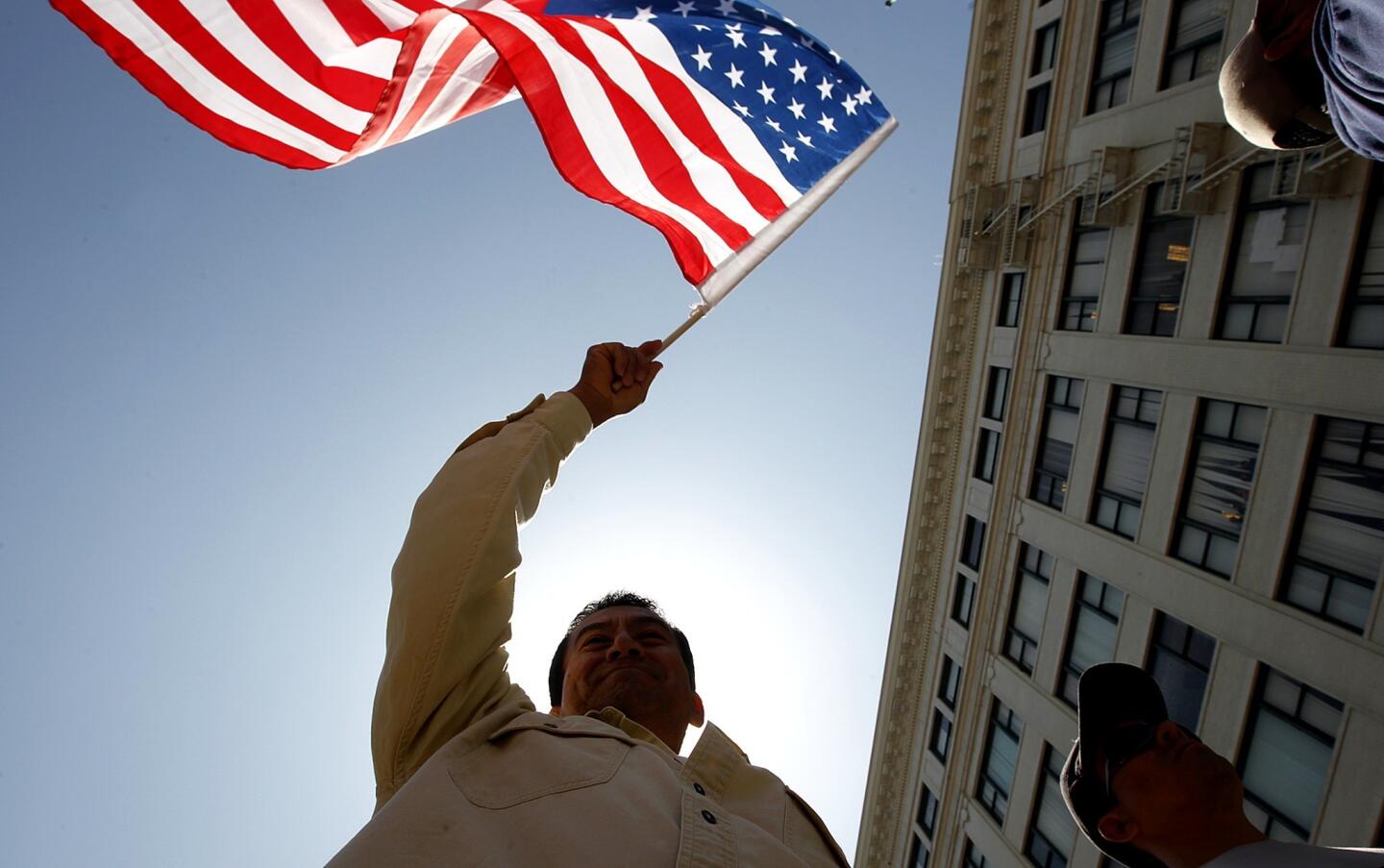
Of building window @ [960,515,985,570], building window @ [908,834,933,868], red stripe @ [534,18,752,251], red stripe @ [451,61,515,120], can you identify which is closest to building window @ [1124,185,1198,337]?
building window @ [960,515,985,570]

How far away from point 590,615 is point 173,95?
16.3ft

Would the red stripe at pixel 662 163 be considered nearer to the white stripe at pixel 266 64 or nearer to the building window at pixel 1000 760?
the white stripe at pixel 266 64

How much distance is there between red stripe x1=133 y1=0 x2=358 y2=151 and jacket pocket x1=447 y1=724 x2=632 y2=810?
17.5ft

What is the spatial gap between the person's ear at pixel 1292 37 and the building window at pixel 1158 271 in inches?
559

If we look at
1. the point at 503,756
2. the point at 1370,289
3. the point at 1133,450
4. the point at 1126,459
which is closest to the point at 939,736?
the point at 1126,459

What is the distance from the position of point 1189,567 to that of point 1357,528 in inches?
116

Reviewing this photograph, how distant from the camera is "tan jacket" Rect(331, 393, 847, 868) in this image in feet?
8.79

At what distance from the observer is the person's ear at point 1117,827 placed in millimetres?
4324

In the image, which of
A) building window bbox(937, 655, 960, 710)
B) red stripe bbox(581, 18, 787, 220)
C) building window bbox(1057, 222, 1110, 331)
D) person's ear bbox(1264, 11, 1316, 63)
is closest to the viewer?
person's ear bbox(1264, 11, 1316, 63)

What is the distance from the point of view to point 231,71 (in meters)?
6.22

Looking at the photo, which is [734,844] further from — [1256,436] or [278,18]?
[1256,436]

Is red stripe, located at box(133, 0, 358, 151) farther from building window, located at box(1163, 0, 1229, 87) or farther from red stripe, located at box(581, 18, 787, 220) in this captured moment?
building window, located at box(1163, 0, 1229, 87)

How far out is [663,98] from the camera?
7.09m

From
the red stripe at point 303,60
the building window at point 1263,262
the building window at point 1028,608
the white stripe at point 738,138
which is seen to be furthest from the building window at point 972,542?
the red stripe at point 303,60
